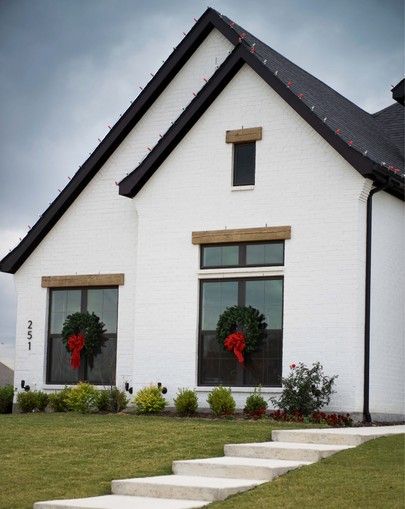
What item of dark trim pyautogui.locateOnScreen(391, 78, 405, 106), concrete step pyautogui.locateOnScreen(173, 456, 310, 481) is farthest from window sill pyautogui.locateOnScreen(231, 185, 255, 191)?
concrete step pyautogui.locateOnScreen(173, 456, 310, 481)

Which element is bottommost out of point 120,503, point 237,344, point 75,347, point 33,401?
point 120,503

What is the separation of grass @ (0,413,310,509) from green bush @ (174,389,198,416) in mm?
1035

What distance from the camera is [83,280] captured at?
24.3m

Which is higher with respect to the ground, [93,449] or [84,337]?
[84,337]

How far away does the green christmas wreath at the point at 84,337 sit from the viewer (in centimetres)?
2380

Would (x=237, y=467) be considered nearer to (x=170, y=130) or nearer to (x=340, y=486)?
(x=340, y=486)

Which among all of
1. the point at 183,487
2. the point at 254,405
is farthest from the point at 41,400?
the point at 183,487

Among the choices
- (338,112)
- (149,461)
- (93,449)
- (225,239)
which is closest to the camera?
(149,461)

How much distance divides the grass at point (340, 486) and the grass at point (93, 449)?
6.65ft

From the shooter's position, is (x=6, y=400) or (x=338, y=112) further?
(x=6, y=400)

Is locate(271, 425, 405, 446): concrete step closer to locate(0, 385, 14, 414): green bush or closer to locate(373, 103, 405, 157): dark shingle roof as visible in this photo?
locate(0, 385, 14, 414): green bush

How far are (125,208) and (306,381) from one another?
684 centimetres

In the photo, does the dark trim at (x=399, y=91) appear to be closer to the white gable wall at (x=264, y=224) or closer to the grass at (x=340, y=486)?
the white gable wall at (x=264, y=224)

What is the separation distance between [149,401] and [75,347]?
11.4ft
